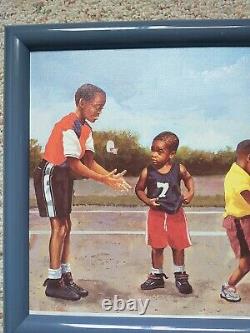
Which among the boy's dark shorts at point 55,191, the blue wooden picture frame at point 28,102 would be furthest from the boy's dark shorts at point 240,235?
the boy's dark shorts at point 55,191

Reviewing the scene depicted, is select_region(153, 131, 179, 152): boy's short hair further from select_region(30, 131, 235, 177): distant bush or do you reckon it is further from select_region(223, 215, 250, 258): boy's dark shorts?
select_region(223, 215, 250, 258): boy's dark shorts

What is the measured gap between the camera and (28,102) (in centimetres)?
67

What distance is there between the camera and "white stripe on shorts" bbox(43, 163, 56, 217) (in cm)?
66

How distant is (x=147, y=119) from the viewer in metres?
0.66

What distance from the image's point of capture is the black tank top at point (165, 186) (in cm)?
65

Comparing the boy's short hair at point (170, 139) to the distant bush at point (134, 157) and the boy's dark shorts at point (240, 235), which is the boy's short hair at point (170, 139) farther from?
the boy's dark shorts at point (240, 235)

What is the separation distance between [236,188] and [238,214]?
0.04 m

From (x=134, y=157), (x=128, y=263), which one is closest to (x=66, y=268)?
(x=128, y=263)

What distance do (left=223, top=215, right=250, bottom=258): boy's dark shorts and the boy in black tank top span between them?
64 mm

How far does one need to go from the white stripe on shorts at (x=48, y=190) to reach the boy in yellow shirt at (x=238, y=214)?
259 millimetres

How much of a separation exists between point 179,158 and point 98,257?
19 centimetres

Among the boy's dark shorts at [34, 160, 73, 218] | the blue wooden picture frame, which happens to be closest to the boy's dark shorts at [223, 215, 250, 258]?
the blue wooden picture frame

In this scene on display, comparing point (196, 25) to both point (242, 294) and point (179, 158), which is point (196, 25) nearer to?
point (179, 158)

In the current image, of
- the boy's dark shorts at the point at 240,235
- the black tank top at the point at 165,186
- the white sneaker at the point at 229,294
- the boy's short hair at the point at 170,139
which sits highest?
the boy's short hair at the point at 170,139
